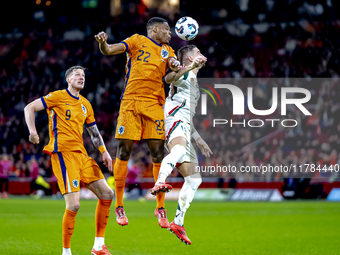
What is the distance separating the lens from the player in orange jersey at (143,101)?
6.46m

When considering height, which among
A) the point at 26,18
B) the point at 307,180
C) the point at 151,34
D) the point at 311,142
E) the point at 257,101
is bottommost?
the point at 307,180

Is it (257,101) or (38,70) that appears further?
(38,70)

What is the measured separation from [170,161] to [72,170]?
1.34 m

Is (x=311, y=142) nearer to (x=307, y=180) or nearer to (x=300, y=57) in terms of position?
(x=307, y=180)

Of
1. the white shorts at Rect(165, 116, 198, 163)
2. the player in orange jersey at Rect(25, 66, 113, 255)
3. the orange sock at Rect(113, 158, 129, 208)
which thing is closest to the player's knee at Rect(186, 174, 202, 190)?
the white shorts at Rect(165, 116, 198, 163)

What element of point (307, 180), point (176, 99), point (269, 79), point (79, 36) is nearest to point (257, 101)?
point (269, 79)

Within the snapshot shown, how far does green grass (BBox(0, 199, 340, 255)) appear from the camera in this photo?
800 centimetres

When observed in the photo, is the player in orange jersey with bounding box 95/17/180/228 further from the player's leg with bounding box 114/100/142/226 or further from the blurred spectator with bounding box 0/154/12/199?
the blurred spectator with bounding box 0/154/12/199

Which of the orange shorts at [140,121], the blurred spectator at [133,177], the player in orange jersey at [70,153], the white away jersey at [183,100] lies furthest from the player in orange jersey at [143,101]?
the blurred spectator at [133,177]

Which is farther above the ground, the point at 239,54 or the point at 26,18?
the point at 26,18

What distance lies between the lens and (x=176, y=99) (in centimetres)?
678

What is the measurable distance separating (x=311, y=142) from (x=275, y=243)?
12.7 metres

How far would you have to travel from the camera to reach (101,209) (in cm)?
653

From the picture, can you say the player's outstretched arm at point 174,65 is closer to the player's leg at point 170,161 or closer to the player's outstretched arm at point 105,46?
the player's outstretched arm at point 105,46
